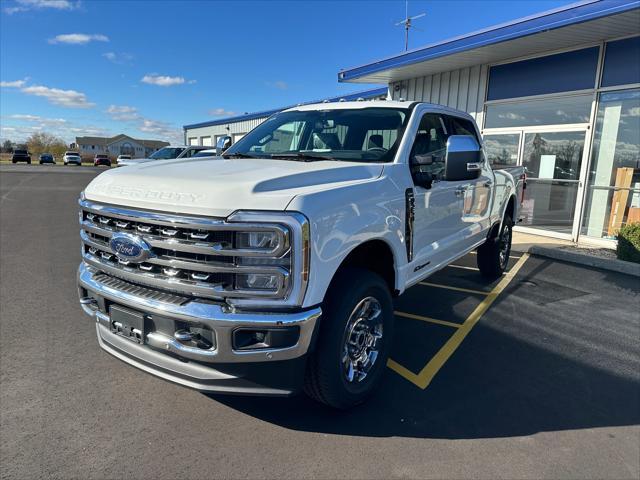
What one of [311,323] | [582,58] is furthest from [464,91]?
[311,323]

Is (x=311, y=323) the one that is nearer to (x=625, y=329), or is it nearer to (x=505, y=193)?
(x=625, y=329)

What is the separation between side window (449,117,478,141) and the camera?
484 cm

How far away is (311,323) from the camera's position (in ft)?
7.97

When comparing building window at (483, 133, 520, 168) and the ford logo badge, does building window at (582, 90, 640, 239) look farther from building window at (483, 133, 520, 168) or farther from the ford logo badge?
the ford logo badge

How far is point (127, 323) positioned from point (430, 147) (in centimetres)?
295

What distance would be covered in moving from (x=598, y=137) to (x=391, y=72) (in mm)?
5726

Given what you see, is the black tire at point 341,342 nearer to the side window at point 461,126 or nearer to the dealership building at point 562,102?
the side window at point 461,126

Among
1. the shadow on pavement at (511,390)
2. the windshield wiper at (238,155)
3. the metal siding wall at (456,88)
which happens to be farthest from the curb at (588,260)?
the windshield wiper at (238,155)

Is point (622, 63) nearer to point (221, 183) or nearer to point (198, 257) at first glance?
point (221, 183)

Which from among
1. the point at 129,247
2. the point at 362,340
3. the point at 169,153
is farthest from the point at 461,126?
the point at 169,153

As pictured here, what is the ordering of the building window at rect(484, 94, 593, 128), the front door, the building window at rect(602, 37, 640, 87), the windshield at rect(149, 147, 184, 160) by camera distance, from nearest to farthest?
the front door < the building window at rect(602, 37, 640, 87) < the building window at rect(484, 94, 593, 128) < the windshield at rect(149, 147, 184, 160)

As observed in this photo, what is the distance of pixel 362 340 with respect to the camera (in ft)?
10.2

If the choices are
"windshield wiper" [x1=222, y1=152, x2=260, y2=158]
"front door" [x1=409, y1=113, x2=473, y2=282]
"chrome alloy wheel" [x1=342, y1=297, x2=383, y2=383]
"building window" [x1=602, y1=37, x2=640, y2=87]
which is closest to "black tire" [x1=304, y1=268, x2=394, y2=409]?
"chrome alloy wheel" [x1=342, y1=297, x2=383, y2=383]

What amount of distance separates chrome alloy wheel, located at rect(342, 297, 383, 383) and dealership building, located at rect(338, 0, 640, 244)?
7105mm
